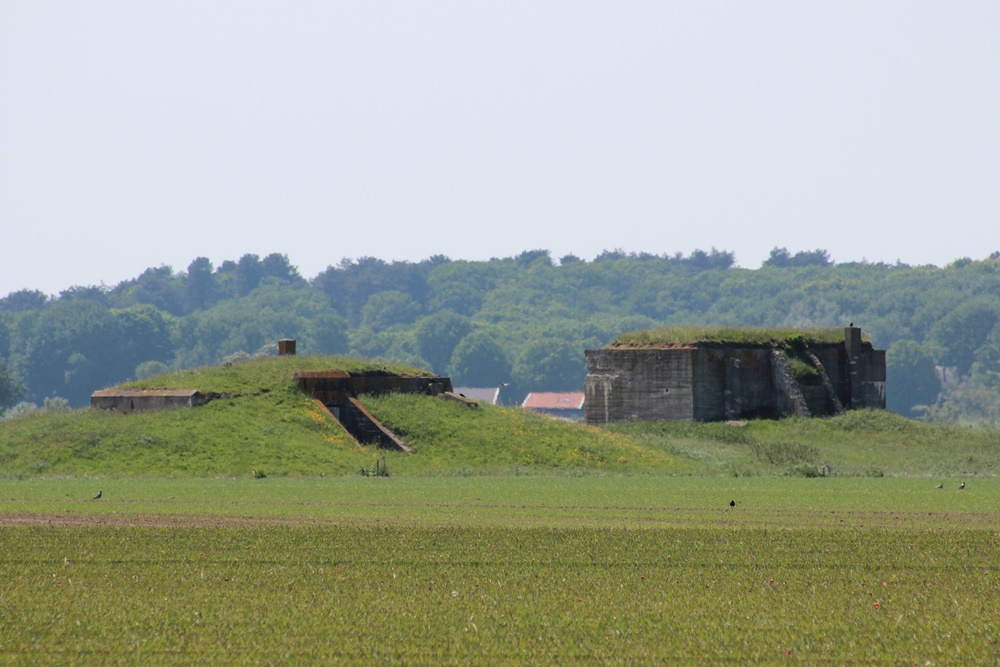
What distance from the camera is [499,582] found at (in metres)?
22.6

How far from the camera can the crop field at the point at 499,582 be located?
57.3 feet

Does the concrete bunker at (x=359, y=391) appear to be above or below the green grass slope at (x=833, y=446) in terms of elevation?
above

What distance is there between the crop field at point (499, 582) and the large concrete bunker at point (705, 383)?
118 ft

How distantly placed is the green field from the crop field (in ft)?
0.21

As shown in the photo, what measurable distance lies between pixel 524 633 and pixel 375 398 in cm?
4612

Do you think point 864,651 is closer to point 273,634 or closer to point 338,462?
point 273,634

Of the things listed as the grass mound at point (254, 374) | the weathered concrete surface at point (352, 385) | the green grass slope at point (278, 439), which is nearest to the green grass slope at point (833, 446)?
the green grass slope at point (278, 439)

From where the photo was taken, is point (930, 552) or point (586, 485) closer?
point (930, 552)

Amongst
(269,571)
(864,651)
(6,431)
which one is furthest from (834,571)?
(6,431)

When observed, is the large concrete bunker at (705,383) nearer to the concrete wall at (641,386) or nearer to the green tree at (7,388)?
the concrete wall at (641,386)

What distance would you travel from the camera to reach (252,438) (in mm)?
56219

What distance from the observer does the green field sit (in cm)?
1777

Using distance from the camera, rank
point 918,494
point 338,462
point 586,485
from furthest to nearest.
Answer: point 338,462, point 586,485, point 918,494

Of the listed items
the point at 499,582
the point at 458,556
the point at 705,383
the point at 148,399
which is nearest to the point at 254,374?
the point at 148,399
